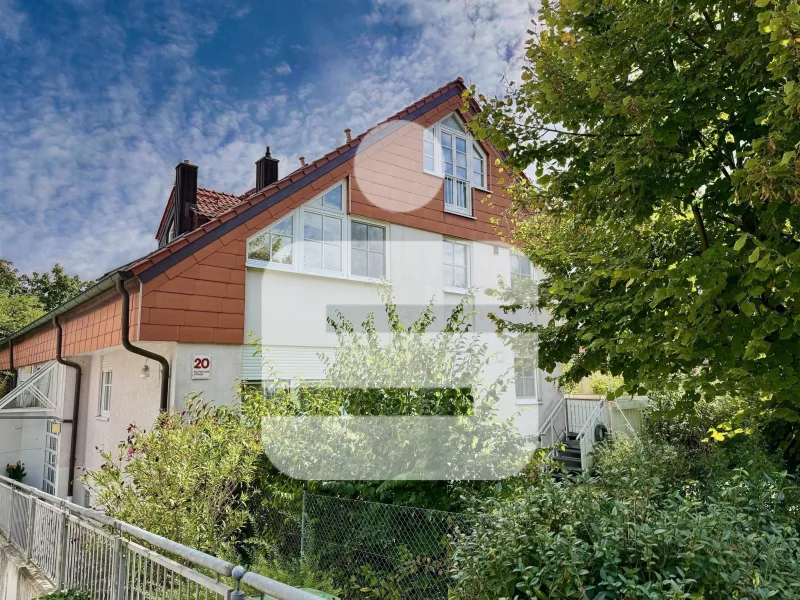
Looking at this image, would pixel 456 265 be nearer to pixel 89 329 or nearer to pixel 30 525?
pixel 89 329

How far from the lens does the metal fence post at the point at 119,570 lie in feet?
14.1

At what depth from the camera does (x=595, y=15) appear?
544cm

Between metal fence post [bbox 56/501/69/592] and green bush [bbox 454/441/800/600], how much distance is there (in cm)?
436

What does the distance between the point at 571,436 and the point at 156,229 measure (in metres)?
14.0

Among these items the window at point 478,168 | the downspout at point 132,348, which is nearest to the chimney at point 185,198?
the downspout at point 132,348

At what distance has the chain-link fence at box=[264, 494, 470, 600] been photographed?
4395 mm

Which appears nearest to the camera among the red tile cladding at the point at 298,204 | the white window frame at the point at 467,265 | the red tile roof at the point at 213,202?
the red tile cladding at the point at 298,204

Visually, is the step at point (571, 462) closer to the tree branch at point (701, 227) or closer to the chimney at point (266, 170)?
the tree branch at point (701, 227)

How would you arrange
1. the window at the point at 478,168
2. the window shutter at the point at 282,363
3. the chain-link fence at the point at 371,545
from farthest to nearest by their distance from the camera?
Result: the window at the point at 478,168 → the window shutter at the point at 282,363 → the chain-link fence at the point at 371,545

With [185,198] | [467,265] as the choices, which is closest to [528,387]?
[467,265]

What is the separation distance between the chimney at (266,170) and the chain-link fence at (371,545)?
8.53 metres

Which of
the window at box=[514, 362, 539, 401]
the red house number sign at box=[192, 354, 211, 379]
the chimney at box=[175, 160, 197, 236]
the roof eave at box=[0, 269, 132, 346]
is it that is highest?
the chimney at box=[175, 160, 197, 236]

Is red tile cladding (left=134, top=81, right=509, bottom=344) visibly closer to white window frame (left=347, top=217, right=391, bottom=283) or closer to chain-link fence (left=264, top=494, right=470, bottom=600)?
white window frame (left=347, top=217, right=391, bottom=283)

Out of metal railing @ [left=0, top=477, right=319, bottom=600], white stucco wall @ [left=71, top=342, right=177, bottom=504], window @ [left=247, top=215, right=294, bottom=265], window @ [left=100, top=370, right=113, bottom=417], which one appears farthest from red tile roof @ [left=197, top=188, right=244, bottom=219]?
metal railing @ [left=0, top=477, right=319, bottom=600]
